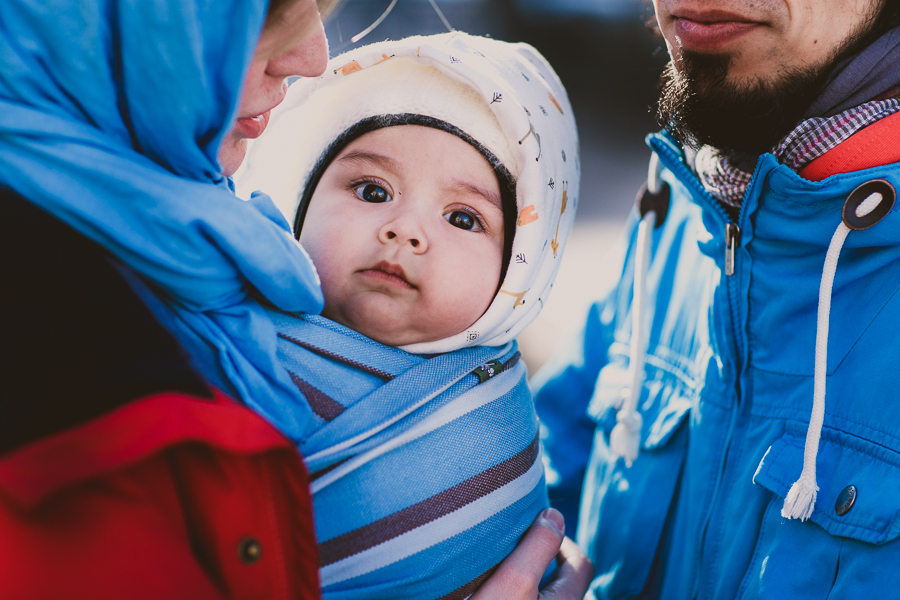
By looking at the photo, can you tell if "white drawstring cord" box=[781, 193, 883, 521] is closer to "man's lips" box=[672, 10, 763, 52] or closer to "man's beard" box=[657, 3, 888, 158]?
"man's beard" box=[657, 3, 888, 158]

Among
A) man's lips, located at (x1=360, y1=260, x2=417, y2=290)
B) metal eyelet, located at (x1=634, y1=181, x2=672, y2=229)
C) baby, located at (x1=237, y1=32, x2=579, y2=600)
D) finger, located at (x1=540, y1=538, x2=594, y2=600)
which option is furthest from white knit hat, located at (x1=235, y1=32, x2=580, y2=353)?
finger, located at (x1=540, y1=538, x2=594, y2=600)

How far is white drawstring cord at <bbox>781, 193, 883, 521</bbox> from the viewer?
3.20 feet

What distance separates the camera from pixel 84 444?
1.78ft

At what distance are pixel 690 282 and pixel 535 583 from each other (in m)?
0.74

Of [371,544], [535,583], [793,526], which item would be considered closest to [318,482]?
[371,544]

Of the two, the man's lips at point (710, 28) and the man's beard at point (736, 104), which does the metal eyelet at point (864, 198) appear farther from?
the man's lips at point (710, 28)

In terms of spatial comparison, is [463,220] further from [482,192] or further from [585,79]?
[585,79]

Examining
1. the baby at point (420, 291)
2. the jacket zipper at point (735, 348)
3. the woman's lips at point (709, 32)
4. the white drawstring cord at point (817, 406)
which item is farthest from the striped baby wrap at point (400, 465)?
the woman's lips at point (709, 32)

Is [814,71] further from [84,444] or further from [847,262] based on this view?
[84,444]

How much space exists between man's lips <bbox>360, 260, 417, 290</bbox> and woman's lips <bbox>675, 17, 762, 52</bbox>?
746 mm

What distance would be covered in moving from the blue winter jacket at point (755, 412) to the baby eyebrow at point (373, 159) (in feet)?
1.87

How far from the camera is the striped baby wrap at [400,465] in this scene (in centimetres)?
97

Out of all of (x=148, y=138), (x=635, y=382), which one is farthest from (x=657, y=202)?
(x=148, y=138)

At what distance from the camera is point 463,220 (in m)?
1.25
